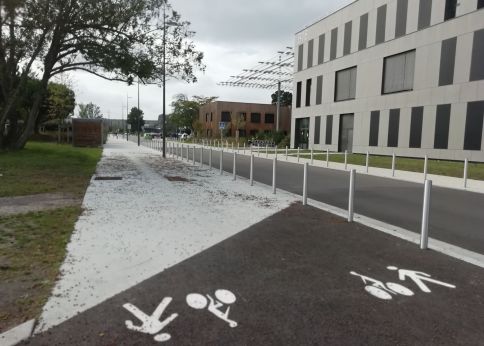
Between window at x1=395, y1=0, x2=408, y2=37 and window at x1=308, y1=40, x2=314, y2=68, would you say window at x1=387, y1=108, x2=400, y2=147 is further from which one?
window at x1=308, y1=40, x2=314, y2=68

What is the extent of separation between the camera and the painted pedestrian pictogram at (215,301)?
3787mm

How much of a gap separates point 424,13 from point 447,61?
12.7 feet

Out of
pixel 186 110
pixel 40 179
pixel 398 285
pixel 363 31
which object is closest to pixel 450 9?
pixel 363 31

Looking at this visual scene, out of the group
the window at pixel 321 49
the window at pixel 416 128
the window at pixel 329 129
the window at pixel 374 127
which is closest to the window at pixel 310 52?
the window at pixel 321 49

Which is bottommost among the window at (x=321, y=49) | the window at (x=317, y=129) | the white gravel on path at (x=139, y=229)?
the white gravel on path at (x=139, y=229)

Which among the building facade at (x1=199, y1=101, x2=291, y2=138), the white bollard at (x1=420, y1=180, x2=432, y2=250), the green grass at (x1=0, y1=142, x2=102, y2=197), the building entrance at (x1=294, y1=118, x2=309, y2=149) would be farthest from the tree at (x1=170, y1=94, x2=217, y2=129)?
the white bollard at (x1=420, y1=180, x2=432, y2=250)

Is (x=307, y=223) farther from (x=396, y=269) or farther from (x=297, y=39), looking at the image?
(x=297, y=39)

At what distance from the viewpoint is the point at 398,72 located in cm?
3059

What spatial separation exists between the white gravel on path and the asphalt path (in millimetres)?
1665

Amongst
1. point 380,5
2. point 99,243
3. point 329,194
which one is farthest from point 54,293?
point 380,5

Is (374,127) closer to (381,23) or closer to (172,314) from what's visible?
(381,23)

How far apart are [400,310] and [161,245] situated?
3.27 metres

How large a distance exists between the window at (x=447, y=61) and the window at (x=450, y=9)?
148cm

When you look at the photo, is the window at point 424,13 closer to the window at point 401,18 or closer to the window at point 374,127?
the window at point 401,18
